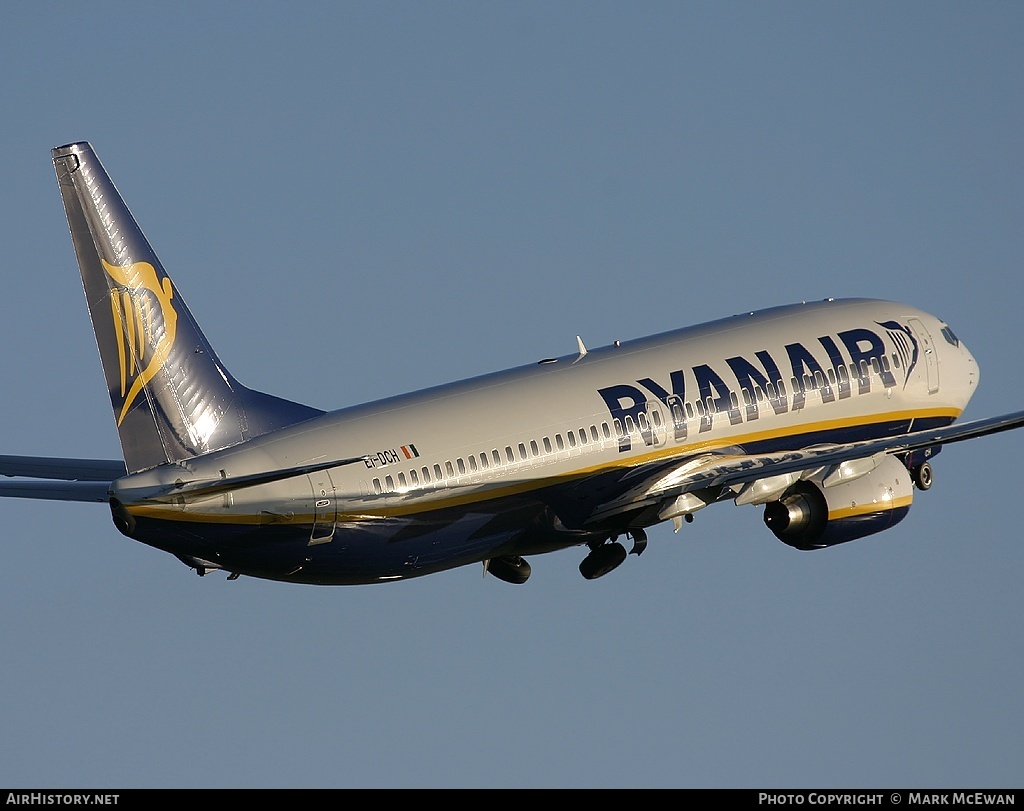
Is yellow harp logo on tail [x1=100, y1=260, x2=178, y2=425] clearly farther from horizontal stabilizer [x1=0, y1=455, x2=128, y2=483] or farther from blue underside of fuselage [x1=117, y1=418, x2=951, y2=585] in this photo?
horizontal stabilizer [x1=0, y1=455, x2=128, y2=483]

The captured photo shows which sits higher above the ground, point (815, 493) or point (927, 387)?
point (927, 387)

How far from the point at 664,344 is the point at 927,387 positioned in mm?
9910

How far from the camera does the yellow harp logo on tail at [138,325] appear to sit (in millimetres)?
43250

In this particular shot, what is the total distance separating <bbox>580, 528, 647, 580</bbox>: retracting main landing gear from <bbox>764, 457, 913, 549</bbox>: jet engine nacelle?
146 inches

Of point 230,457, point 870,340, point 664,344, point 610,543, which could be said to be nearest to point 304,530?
point 230,457

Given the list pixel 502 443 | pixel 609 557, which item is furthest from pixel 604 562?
pixel 502 443

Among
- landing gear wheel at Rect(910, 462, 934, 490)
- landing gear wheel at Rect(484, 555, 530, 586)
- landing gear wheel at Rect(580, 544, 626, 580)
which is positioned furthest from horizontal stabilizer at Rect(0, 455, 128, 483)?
landing gear wheel at Rect(910, 462, 934, 490)

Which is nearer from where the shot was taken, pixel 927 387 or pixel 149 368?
pixel 149 368

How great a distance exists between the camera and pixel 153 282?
1738 inches

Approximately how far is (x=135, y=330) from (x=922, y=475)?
26.3 metres

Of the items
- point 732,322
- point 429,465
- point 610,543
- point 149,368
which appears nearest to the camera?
point 149,368

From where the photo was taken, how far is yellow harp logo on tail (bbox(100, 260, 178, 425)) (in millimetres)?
43250

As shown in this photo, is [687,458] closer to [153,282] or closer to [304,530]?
[304,530]

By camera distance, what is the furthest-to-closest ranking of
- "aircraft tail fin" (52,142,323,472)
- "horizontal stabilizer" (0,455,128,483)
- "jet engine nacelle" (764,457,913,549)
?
"jet engine nacelle" (764,457,913,549)
"horizontal stabilizer" (0,455,128,483)
"aircraft tail fin" (52,142,323,472)
